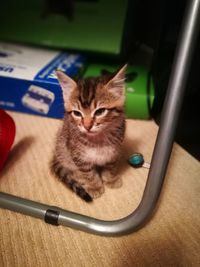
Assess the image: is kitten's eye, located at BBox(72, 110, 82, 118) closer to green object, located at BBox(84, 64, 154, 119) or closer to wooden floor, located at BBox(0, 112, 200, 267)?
wooden floor, located at BBox(0, 112, 200, 267)

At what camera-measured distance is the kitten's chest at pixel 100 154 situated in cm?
81

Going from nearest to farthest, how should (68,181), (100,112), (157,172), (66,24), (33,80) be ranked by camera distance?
(157,172) < (100,112) < (68,181) < (33,80) < (66,24)

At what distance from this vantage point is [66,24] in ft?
4.46

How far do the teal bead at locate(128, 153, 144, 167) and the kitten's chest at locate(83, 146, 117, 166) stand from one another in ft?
0.42

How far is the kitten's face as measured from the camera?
28.7 inches

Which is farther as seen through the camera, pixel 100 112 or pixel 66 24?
pixel 66 24

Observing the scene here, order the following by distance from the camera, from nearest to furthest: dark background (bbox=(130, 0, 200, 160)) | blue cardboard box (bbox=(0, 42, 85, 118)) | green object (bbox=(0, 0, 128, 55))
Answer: dark background (bbox=(130, 0, 200, 160)), blue cardboard box (bbox=(0, 42, 85, 118)), green object (bbox=(0, 0, 128, 55))

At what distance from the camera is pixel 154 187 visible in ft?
2.14

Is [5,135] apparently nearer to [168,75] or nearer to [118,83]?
[118,83]

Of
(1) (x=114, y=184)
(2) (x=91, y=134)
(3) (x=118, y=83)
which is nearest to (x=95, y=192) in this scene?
(1) (x=114, y=184)

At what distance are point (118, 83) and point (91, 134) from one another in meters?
0.16

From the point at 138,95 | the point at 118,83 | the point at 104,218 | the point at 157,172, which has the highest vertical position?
the point at 118,83

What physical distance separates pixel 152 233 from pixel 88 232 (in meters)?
0.17

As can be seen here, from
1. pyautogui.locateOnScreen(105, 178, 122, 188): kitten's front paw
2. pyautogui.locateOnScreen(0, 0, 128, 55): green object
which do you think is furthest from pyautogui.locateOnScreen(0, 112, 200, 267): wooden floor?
pyautogui.locateOnScreen(0, 0, 128, 55): green object
